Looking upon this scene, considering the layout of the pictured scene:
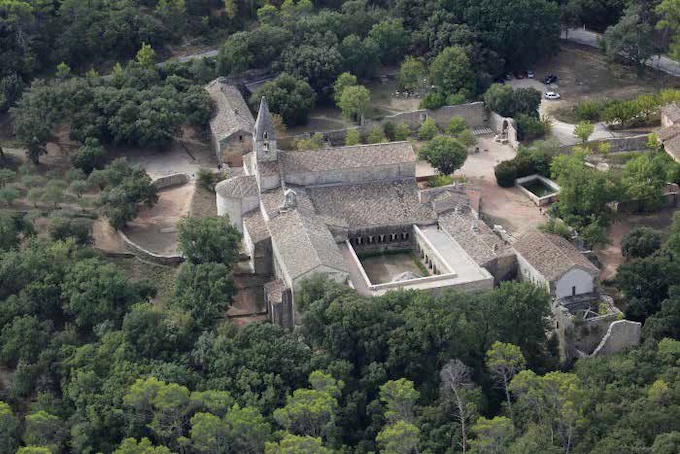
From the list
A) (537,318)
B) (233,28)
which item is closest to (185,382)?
(537,318)

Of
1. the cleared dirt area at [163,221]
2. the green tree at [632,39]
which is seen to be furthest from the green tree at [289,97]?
the green tree at [632,39]

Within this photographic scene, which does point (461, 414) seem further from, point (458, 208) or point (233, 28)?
point (233, 28)

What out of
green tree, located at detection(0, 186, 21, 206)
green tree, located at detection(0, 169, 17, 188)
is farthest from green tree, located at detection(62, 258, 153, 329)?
green tree, located at detection(0, 169, 17, 188)

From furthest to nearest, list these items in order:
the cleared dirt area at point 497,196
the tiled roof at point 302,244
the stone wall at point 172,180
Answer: the stone wall at point 172,180, the cleared dirt area at point 497,196, the tiled roof at point 302,244

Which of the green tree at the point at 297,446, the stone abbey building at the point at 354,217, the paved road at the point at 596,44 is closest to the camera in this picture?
the green tree at the point at 297,446

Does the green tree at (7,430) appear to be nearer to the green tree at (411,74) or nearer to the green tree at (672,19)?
the green tree at (411,74)

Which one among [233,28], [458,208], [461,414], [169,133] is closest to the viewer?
[461,414]

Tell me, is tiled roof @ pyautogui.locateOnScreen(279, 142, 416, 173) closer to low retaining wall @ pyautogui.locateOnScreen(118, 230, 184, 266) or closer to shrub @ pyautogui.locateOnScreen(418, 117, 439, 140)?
low retaining wall @ pyautogui.locateOnScreen(118, 230, 184, 266)

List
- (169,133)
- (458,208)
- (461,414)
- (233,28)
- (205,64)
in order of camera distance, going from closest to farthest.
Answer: (461,414)
(458,208)
(169,133)
(205,64)
(233,28)
